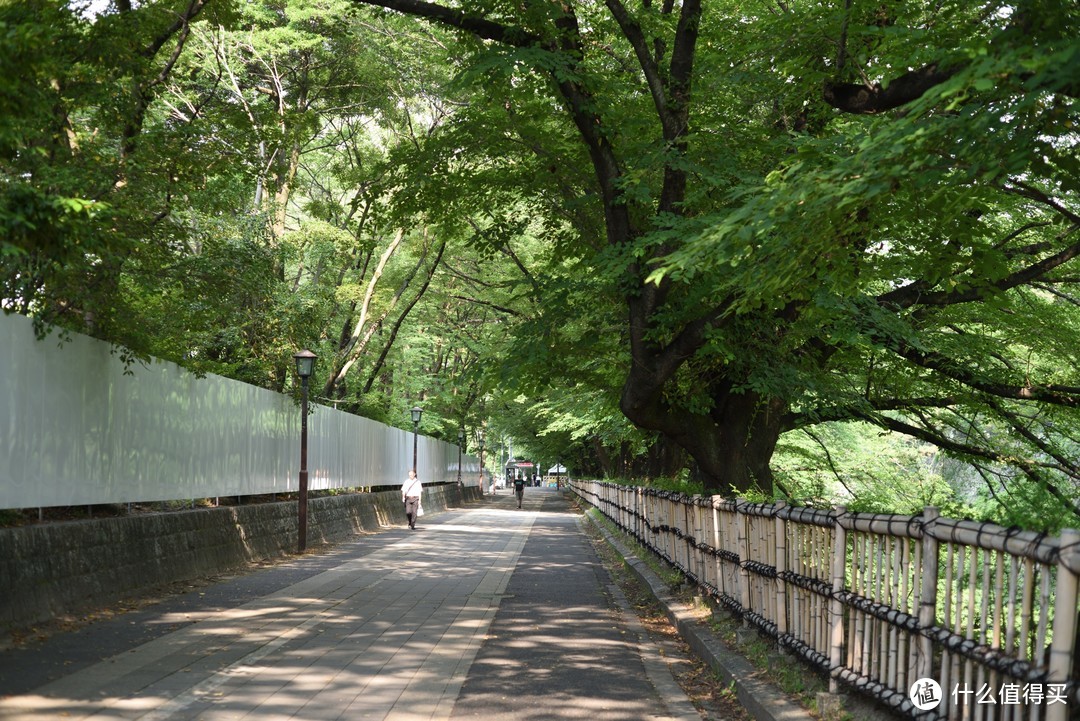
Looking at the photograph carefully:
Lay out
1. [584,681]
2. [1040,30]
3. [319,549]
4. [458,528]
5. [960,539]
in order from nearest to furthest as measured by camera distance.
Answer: [960,539] < [1040,30] < [584,681] < [319,549] < [458,528]

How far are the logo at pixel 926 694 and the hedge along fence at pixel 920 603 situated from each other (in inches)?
1.5

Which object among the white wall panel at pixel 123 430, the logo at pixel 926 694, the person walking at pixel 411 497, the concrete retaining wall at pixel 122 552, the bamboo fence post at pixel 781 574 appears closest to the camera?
the logo at pixel 926 694

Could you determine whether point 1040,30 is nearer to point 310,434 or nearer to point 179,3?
point 179,3

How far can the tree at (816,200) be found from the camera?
6930mm

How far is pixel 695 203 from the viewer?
13.5 m

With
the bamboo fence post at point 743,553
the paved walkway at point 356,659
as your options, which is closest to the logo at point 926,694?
the paved walkway at point 356,659

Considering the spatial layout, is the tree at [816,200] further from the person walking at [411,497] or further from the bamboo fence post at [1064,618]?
the person walking at [411,497]

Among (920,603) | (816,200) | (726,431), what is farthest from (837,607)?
(726,431)

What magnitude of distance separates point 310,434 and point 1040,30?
20.2m

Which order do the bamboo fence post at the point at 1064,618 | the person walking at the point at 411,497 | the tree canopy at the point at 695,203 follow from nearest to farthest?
the bamboo fence post at the point at 1064,618
the tree canopy at the point at 695,203
the person walking at the point at 411,497

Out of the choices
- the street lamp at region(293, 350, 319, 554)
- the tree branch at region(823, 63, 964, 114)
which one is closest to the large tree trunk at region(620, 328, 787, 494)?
the tree branch at region(823, 63, 964, 114)

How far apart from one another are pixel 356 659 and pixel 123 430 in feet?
19.0

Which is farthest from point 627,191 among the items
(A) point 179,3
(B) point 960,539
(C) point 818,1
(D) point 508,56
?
(B) point 960,539

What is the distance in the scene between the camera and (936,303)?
50.8 ft
